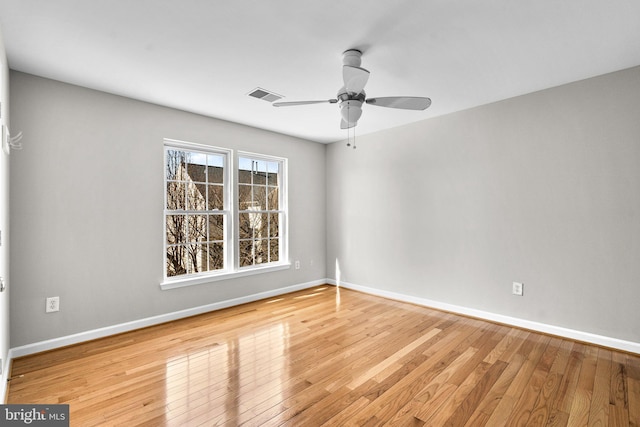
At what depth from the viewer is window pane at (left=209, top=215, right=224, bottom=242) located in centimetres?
405

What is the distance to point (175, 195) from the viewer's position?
3736mm

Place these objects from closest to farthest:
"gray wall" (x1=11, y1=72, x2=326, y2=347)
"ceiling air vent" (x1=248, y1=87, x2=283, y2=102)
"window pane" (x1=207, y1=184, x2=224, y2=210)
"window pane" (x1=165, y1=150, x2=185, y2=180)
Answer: "gray wall" (x1=11, y1=72, x2=326, y2=347)
"ceiling air vent" (x1=248, y1=87, x2=283, y2=102)
"window pane" (x1=165, y1=150, x2=185, y2=180)
"window pane" (x1=207, y1=184, x2=224, y2=210)

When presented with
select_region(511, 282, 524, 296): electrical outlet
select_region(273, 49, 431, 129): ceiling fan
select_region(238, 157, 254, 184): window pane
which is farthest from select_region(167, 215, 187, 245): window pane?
select_region(511, 282, 524, 296): electrical outlet

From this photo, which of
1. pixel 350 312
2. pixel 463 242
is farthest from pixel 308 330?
pixel 463 242

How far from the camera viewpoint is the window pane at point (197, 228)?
A: 386 cm

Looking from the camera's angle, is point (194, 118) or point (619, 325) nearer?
point (619, 325)

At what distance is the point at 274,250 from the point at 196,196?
4.89ft

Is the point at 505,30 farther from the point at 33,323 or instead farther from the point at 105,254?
the point at 33,323

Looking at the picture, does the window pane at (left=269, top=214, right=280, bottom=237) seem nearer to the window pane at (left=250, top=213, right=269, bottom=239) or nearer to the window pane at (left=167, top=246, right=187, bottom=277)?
the window pane at (left=250, top=213, right=269, bottom=239)

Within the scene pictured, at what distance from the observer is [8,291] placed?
2547 mm

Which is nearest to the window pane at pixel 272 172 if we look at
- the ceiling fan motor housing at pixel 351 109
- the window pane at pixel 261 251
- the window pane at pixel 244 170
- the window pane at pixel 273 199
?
the window pane at pixel 273 199

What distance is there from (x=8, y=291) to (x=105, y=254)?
2.40 feet

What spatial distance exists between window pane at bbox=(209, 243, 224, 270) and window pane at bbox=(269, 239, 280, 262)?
84 cm

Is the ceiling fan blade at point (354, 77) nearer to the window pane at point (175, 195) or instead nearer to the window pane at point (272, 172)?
the window pane at point (175, 195)
